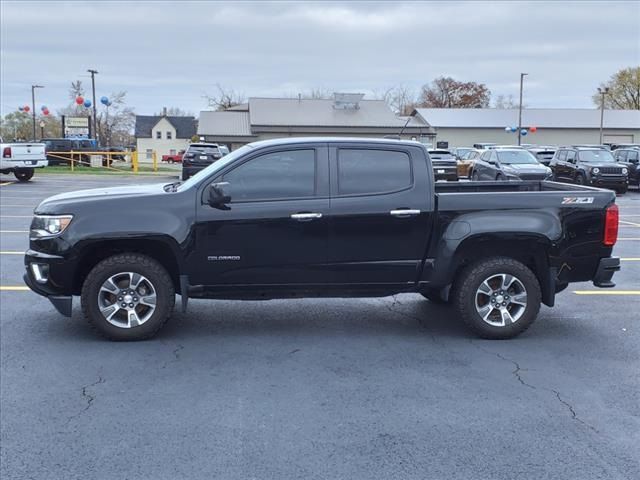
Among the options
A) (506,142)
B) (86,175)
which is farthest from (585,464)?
(506,142)

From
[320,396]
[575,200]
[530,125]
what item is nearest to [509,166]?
[575,200]

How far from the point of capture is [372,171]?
6117 millimetres

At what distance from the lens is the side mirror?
5.71 m

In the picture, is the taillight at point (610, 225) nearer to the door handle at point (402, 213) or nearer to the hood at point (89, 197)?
the door handle at point (402, 213)

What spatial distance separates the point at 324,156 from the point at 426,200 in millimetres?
1029

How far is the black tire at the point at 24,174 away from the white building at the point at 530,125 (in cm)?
4820

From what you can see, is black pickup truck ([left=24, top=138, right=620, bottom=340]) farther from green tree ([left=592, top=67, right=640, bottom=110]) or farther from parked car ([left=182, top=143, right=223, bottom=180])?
green tree ([left=592, top=67, right=640, bottom=110])

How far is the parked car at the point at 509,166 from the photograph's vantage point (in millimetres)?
22969

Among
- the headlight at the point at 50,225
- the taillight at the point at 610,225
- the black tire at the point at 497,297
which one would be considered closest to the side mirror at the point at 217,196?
the headlight at the point at 50,225

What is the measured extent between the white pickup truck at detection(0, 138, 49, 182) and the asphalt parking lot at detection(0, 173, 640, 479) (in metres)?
21.3

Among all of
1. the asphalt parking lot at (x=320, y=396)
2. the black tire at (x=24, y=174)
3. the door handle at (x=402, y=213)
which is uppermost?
the door handle at (x=402, y=213)

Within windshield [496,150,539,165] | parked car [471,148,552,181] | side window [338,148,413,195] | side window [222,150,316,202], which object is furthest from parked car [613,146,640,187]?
side window [222,150,316,202]

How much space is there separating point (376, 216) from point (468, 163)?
80.8 ft

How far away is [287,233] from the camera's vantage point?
5914mm
